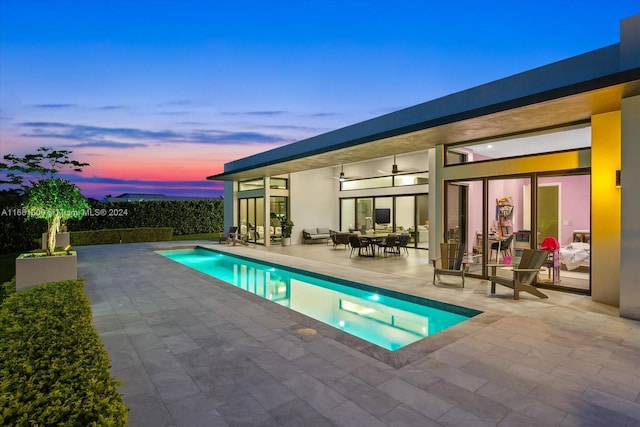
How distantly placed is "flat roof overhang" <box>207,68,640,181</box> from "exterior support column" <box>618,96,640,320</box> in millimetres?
380

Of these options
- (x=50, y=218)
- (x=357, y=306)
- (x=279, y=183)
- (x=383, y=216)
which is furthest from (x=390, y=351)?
(x=279, y=183)

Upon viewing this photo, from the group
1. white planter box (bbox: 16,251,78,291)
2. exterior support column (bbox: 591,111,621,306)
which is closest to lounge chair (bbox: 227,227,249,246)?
white planter box (bbox: 16,251,78,291)

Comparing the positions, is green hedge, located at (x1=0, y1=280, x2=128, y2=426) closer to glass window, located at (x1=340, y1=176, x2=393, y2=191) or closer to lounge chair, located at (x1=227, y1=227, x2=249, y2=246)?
lounge chair, located at (x1=227, y1=227, x2=249, y2=246)

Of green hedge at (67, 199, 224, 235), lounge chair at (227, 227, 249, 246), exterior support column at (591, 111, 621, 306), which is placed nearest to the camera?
exterior support column at (591, 111, 621, 306)

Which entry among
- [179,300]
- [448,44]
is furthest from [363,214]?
[179,300]

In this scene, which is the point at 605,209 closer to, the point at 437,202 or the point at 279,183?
the point at 437,202

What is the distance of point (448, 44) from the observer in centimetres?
1577

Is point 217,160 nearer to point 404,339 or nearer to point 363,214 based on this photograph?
point 363,214

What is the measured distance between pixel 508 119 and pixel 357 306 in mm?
4493

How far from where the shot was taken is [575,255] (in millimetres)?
7672

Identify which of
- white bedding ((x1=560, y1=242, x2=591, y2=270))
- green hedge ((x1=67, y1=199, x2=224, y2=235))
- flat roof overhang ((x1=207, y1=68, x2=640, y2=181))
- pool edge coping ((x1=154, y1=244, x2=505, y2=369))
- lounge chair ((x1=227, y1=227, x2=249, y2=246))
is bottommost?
pool edge coping ((x1=154, y1=244, x2=505, y2=369))

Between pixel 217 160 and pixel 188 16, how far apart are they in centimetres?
1718

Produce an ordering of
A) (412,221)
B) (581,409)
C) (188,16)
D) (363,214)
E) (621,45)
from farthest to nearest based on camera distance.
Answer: (363,214), (412,221), (188,16), (621,45), (581,409)

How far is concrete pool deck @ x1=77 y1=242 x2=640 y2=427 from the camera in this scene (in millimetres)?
2818
